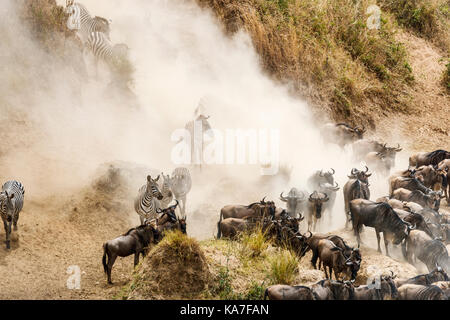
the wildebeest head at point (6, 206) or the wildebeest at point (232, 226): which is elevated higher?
the wildebeest head at point (6, 206)

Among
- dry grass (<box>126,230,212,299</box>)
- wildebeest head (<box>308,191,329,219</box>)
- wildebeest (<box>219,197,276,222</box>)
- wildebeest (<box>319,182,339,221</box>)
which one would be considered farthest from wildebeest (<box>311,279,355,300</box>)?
wildebeest (<box>319,182,339,221</box>)

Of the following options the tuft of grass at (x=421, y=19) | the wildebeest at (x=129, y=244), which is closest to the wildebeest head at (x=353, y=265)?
the wildebeest at (x=129, y=244)

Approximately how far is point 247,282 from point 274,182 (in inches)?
275

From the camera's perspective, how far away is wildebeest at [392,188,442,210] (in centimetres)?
1502

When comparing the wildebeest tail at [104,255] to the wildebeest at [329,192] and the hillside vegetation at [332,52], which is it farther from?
the hillside vegetation at [332,52]

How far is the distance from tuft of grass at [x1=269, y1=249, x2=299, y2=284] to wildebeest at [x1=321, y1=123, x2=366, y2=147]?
32.9 feet

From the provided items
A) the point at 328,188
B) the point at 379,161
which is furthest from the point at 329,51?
the point at 328,188

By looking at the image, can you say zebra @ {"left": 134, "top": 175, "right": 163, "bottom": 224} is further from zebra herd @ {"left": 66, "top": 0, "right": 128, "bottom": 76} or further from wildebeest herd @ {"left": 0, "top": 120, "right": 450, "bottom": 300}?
zebra herd @ {"left": 66, "top": 0, "right": 128, "bottom": 76}

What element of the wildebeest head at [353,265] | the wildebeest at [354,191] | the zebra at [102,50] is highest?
the zebra at [102,50]

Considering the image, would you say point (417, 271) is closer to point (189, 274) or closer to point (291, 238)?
point (291, 238)

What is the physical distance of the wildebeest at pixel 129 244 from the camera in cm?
1118

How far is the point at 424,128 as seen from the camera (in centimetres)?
2397

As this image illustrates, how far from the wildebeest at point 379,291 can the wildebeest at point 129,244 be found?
172 inches

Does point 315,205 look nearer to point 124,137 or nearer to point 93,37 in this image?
point 124,137
